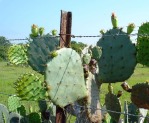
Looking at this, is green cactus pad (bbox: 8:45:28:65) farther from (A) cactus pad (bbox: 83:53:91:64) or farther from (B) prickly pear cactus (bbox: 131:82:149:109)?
(B) prickly pear cactus (bbox: 131:82:149:109)

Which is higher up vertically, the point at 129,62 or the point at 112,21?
the point at 112,21

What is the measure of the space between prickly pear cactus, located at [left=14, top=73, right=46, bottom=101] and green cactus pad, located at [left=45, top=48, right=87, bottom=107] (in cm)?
20

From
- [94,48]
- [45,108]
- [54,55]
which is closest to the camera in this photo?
[54,55]

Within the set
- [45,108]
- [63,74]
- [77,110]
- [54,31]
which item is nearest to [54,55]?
[63,74]

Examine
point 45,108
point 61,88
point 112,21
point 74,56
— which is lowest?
point 45,108

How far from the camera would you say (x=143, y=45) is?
3.48 metres

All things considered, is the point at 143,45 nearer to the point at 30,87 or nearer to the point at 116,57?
the point at 116,57

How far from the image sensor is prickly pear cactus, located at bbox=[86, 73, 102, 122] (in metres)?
3.66

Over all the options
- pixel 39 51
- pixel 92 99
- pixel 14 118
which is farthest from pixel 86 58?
pixel 14 118

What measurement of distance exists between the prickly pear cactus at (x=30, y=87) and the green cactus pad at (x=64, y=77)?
0.66ft

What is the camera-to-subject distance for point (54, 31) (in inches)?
145

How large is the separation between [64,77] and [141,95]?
24.2 inches

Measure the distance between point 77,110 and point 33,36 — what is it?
2.27ft

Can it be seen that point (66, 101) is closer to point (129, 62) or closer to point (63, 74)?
point (63, 74)
